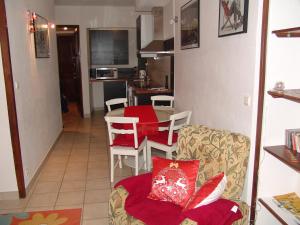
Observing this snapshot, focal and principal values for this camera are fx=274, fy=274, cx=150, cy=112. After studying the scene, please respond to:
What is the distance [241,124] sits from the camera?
2.06 meters

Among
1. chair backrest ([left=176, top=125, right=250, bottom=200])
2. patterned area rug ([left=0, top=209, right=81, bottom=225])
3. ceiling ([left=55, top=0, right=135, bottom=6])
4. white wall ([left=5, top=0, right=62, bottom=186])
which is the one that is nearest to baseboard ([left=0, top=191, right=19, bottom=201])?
white wall ([left=5, top=0, right=62, bottom=186])

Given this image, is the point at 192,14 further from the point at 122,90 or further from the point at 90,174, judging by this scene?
the point at 122,90

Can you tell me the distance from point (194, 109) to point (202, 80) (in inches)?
17.1

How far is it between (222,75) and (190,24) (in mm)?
1031

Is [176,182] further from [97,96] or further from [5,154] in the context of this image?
[97,96]

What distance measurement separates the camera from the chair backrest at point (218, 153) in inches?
73.5

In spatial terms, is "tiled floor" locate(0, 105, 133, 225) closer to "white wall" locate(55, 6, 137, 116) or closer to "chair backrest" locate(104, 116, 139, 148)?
"chair backrest" locate(104, 116, 139, 148)

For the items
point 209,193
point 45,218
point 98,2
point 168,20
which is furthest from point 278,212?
point 98,2

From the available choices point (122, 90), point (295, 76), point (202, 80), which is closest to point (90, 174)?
point (202, 80)

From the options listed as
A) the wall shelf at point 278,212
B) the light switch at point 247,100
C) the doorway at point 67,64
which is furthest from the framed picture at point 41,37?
the doorway at point 67,64

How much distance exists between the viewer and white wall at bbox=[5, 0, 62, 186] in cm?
284

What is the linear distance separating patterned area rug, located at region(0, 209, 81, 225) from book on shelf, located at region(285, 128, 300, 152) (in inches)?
72.1

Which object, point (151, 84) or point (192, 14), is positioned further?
point (151, 84)

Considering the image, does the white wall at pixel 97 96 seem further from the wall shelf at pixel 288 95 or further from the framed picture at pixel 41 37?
the wall shelf at pixel 288 95
